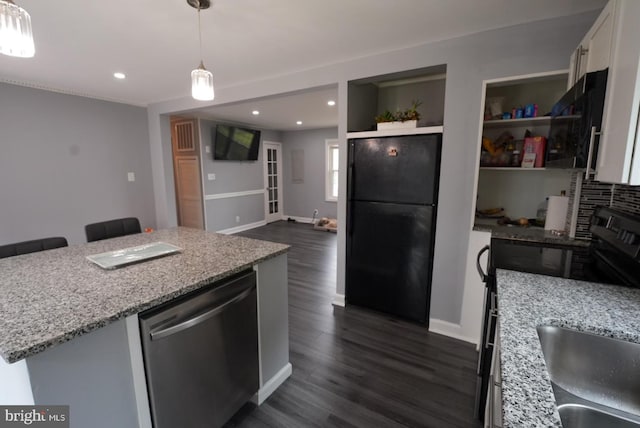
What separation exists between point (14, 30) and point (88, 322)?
1148 millimetres

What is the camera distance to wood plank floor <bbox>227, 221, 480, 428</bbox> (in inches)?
63.6

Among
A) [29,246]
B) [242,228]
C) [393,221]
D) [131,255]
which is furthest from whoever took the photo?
[242,228]

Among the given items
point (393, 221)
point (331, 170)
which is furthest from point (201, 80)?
point (331, 170)

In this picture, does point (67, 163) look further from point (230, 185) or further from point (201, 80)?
point (201, 80)

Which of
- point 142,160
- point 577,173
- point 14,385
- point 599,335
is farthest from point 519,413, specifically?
point 142,160

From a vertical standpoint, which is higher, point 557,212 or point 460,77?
point 460,77

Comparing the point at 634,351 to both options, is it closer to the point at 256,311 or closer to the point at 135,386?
the point at 256,311

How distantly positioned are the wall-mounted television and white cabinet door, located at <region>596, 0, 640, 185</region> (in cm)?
548

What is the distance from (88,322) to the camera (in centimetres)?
92

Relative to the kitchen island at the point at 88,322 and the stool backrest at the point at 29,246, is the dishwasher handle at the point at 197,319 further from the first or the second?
the stool backrest at the point at 29,246

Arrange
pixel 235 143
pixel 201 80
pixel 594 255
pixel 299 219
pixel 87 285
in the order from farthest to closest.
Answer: pixel 299 219 → pixel 235 143 → pixel 201 80 → pixel 594 255 → pixel 87 285

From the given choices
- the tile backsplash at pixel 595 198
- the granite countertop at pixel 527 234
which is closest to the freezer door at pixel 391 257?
the granite countertop at pixel 527 234

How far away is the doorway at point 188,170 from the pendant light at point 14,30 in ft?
14.7

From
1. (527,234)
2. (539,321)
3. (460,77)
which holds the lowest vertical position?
(539,321)
